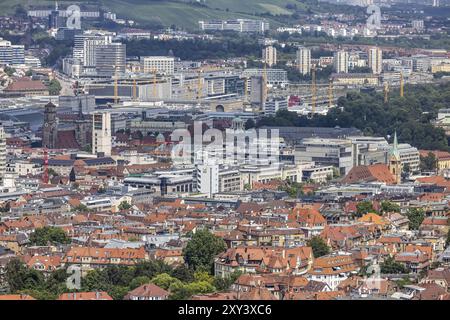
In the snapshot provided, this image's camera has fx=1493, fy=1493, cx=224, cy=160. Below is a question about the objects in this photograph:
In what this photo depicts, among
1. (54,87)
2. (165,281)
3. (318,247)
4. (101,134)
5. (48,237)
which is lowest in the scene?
(54,87)

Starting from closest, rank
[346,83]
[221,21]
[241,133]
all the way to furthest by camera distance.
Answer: [241,133]
[346,83]
[221,21]

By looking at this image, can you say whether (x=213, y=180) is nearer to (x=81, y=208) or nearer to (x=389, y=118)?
(x=81, y=208)

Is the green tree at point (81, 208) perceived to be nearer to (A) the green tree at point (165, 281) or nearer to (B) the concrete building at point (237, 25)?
(A) the green tree at point (165, 281)

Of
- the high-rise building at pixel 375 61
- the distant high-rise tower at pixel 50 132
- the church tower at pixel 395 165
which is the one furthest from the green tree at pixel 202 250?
the high-rise building at pixel 375 61

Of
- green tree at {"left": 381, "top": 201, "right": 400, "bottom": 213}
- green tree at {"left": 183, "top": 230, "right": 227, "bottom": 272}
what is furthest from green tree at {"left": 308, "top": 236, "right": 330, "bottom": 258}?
green tree at {"left": 381, "top": 201, "right": 400, "bottom": 213}

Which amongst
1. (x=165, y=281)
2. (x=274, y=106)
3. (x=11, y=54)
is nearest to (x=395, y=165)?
(x=165, y=281)

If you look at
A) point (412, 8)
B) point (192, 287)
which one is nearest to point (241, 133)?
point (192, 287)

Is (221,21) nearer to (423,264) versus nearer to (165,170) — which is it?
(165,170)
